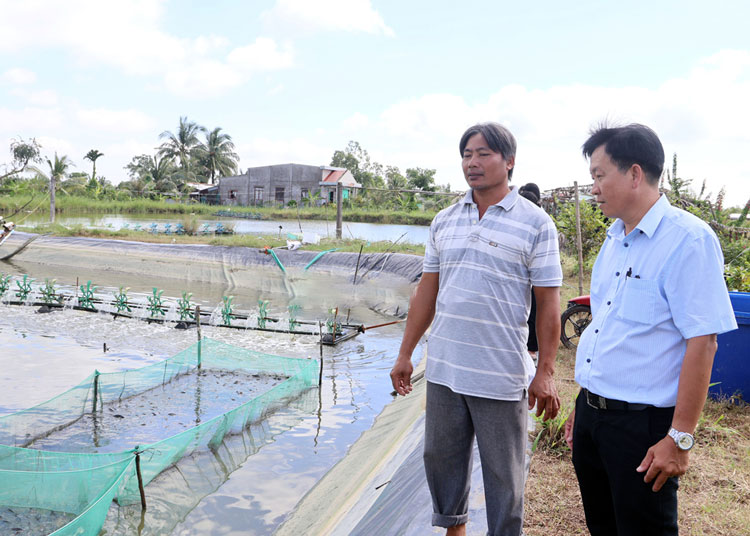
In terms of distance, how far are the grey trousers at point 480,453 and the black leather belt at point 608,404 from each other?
11.2 inches

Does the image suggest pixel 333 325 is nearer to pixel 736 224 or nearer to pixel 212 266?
pixel 736 224

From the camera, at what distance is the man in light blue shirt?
1366mm

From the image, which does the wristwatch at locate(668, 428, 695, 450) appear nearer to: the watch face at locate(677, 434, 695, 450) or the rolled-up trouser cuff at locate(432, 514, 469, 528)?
the watch face at locate(677, 434, 695, 450)

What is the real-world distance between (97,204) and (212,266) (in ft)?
49.2

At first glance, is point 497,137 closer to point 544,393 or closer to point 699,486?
point 544,393

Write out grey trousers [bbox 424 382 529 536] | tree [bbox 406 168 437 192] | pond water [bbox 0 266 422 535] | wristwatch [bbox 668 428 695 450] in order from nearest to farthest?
wristwatch [bbox 668 428 695 450] < grey trousers [bbox 424 382 529 536] < pond water [bbox 0 266 422 535] < tree [bbox 406 168 437 192]

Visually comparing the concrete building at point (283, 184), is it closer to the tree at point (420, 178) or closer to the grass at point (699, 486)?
the tree at point (420, 178)

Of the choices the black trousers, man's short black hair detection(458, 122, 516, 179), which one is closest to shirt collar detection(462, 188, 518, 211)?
man's short black hair detection(458, 122, 516, 179)

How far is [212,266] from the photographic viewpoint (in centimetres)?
1448

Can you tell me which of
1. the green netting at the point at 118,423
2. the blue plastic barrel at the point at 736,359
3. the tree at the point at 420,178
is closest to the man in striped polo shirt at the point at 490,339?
the green netting at the point at 118,423

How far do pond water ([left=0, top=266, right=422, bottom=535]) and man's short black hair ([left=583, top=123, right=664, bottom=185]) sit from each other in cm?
313

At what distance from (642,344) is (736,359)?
306cm

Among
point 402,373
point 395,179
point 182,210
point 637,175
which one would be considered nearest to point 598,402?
point 637,175

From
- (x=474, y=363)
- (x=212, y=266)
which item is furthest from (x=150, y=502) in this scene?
(x=212, y=266)
